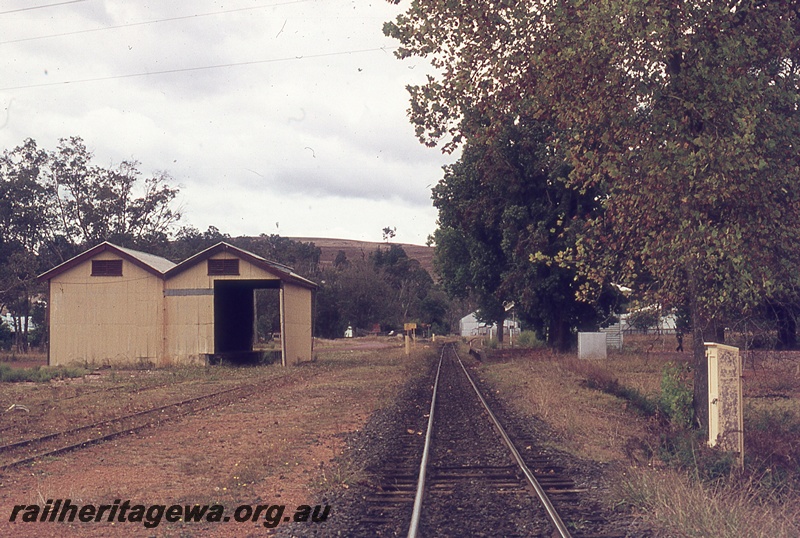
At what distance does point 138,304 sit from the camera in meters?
33.3

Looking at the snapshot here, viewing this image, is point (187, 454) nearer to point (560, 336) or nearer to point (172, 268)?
point (172, 268)

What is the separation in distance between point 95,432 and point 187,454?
3.06 metres

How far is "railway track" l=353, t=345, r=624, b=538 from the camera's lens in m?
6.86

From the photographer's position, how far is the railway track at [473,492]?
6.86m

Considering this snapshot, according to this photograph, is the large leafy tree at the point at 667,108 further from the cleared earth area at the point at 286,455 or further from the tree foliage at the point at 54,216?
the tree foliage at the point at 54,216

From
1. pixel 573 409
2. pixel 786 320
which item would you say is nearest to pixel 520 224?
pixel 573 409

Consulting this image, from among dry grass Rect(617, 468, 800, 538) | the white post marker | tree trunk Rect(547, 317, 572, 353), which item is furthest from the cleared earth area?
tree trunk Rect(547, 317, 572, 353)

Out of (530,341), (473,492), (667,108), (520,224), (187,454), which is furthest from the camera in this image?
(530,341)

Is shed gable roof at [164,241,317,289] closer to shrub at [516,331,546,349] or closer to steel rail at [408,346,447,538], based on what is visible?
steel rail at [408,346,447,538]

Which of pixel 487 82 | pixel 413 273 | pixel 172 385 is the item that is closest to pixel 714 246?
pixel 487 82

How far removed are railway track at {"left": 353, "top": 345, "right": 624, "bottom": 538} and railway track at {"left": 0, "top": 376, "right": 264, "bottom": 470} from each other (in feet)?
16.7

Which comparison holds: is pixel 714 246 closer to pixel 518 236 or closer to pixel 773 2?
pixel 773 2

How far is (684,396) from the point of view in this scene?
12102 mm

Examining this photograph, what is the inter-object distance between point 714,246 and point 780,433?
3.18m
